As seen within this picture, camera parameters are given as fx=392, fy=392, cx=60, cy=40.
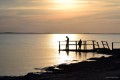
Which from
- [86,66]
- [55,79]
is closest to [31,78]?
[55,79]

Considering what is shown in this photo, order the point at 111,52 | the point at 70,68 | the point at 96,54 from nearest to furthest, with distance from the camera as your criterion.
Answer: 1. the point at 70,68
2. the point at 111,52
3. the point at 96,54

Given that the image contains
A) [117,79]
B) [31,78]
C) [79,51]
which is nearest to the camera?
[117,79]

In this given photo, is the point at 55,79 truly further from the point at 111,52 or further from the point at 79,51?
the point at 79,51

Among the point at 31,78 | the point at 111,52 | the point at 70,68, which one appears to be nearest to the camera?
the point at 31,78

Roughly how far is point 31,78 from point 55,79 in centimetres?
239

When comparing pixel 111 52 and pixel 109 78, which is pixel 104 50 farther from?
pixel 109 78

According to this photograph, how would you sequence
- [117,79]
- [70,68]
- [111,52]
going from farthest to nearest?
[111,52] < [70,68] < [117,79]

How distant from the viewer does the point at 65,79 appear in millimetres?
24734

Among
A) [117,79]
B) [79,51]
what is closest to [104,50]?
[79,51]

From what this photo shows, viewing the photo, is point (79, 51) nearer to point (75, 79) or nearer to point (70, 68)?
point (70, 68)

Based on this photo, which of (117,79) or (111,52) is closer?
(117,79)

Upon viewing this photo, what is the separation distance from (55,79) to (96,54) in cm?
3454

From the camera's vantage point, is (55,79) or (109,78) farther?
(55,79)

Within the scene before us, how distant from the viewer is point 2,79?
92.7 ft
